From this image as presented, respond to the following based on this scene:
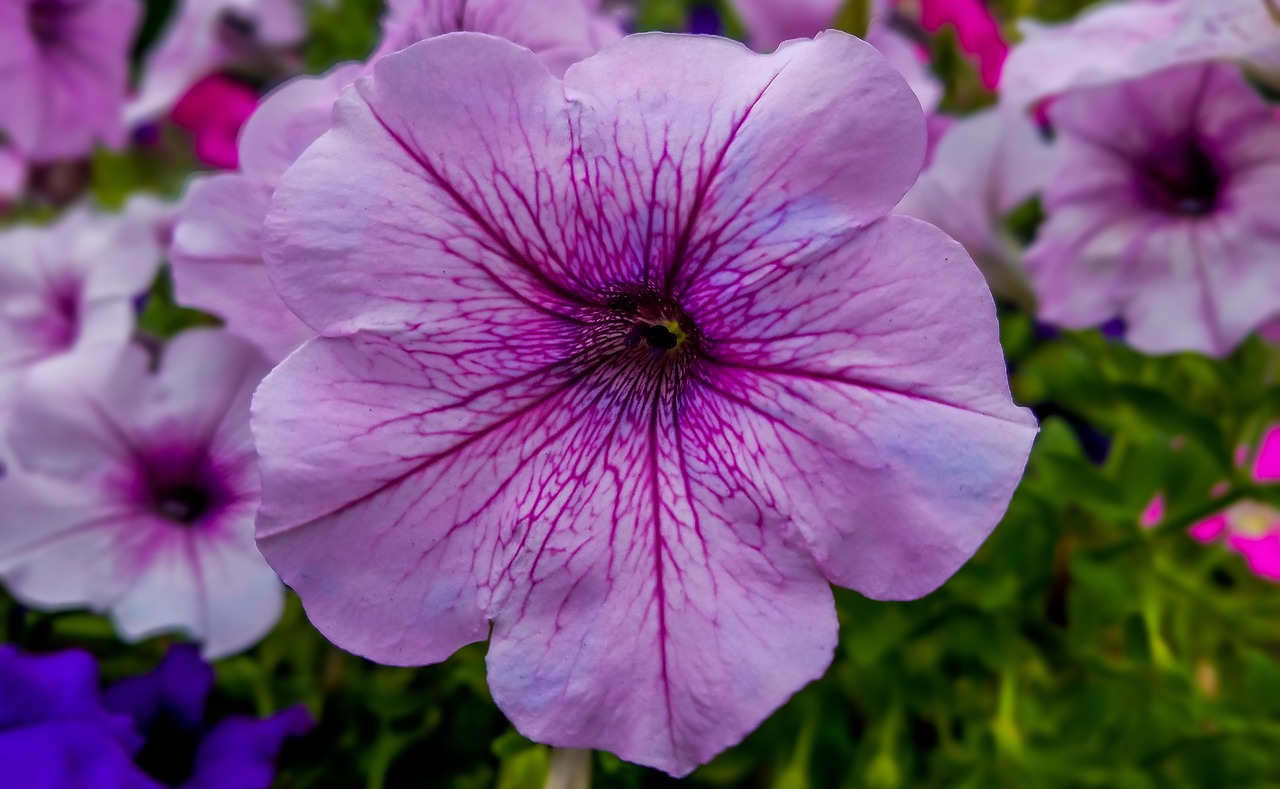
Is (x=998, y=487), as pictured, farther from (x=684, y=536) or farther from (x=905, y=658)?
(x=905, y=658)

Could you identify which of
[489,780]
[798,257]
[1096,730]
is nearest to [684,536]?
[798,257]

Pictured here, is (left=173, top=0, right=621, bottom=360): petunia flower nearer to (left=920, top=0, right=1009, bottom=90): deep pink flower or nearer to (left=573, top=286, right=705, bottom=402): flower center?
(left=573, top=286, right=705, bottom=402): flower center

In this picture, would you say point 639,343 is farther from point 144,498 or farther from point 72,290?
point 72,290

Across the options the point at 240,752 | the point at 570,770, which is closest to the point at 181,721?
the point at 240,752

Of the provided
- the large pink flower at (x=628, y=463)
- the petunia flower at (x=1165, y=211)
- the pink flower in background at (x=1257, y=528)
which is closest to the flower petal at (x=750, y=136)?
the large pink flower at (x=628, y=463)

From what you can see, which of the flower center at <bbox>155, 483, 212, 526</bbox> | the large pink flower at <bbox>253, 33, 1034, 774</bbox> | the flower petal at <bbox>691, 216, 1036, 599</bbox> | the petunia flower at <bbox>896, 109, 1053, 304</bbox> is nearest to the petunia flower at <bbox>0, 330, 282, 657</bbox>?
the flower center at <bbox>155, 483, 212, 526</bbox>
